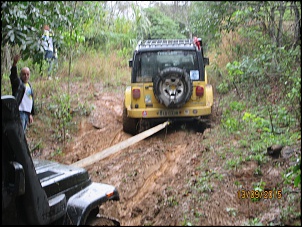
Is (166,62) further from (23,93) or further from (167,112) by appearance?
(23,93)

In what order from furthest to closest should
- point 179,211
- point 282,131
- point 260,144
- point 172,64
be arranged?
point 172,64 → point 282,131 → point 260,144 → point 179,211

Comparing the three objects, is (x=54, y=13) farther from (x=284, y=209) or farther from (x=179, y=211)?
(x=284, y=209)

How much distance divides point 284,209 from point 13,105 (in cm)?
248

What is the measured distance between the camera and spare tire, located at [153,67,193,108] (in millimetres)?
6957

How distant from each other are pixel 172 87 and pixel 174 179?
2.49m

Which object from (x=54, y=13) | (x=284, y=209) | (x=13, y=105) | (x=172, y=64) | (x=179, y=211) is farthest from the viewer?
(x=172, y=64)

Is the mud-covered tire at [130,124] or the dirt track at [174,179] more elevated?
the mud-covered tire at [130,124]

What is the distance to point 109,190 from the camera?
9.86 ft

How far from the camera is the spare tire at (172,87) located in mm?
6957

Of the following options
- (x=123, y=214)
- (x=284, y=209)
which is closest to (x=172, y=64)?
(x=123, y=214)

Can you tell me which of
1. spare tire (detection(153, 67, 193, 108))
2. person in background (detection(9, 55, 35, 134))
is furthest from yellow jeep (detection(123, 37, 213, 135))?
person in background (detection(9, 55, 35, 134))

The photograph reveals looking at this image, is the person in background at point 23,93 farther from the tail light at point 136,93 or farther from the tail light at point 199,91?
the tail light at point 199,91
